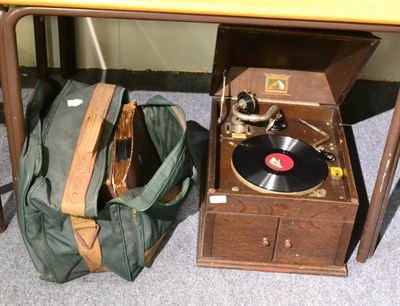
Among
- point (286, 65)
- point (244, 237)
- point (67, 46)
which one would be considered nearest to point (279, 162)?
point (244, 237)

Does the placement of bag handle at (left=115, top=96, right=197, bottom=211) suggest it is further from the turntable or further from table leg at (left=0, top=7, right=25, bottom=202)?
table leg at (left=0, top=7, right=25, bottom=202)

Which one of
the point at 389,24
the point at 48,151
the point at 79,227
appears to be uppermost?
the point at 389,24

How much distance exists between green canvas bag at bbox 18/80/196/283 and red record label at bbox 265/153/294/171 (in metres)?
0.22

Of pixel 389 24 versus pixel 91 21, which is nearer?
pixel 389 24

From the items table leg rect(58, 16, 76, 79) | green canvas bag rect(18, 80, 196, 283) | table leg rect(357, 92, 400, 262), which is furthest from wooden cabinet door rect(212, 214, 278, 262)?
table leg rect(58, 16, 76, 79)

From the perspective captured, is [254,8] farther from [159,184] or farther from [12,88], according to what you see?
[12,88]

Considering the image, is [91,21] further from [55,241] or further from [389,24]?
[389,24]

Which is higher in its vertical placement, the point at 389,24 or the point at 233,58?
the point at 389,24

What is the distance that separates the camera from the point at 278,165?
1.74 m

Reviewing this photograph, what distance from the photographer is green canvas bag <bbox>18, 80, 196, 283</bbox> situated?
1550 mm

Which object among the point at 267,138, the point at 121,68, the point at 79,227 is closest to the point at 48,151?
the point at 79,227

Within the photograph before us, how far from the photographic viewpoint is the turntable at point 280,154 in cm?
165

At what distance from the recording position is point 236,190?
1.65 meters

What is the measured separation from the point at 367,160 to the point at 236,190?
69 cm
